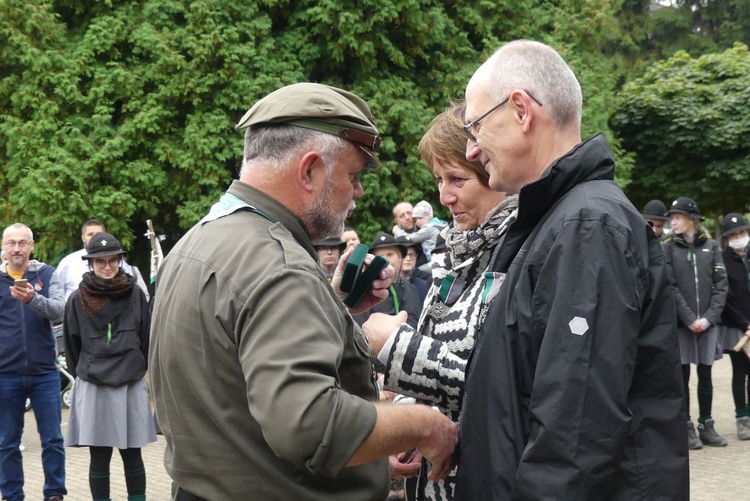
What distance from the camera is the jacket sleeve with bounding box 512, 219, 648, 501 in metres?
1.90

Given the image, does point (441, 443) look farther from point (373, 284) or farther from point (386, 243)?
point (386, 243)

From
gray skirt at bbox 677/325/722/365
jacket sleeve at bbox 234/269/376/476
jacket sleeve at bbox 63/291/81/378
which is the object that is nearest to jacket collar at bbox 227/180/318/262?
jacket sleeve at bbox 234/269/376/476

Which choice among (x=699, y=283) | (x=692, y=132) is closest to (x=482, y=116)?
(x=699, y=283)

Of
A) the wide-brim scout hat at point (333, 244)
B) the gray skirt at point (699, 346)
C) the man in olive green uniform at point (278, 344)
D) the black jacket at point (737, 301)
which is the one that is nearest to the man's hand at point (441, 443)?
the man in olive green uniform at point (278, 344)

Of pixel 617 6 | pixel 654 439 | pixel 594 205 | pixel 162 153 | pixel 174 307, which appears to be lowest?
pixel 654 439

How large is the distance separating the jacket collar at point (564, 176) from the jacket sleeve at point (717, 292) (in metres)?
7.28

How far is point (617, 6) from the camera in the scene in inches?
741

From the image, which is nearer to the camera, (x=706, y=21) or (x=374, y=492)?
(x=374, y=492)

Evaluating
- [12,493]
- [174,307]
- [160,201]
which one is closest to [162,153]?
[160,201]

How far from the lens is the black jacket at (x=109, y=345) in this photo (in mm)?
6699

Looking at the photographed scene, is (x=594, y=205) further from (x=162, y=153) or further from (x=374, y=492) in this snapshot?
(x=162, y=153)

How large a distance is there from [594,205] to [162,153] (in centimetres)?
1277

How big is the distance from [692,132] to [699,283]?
12332 millimetres

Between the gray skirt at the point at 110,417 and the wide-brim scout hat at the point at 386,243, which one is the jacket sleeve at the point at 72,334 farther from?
the wide-brim scout hat at the point at 386,243
